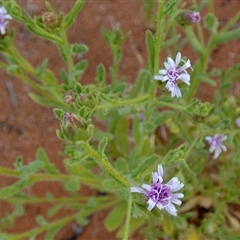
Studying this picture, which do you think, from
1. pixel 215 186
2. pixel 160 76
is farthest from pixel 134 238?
pixel 160 76

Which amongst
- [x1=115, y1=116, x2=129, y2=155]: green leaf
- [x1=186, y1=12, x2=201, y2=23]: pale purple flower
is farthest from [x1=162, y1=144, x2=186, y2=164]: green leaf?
[x1=115, y1=116, x2=129, y2=155]: green leaf

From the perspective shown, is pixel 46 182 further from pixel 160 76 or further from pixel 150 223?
pixel 160 76

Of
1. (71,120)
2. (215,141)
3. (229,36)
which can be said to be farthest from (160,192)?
(229,36)

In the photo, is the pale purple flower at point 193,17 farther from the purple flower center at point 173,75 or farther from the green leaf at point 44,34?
the green leaf at point 44,34

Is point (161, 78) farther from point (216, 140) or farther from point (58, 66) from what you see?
point (58, 66)

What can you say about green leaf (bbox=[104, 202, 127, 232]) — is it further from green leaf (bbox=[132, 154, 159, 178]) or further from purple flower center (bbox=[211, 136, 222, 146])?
green leaf (bbox=[132, 154, 159, 178])
